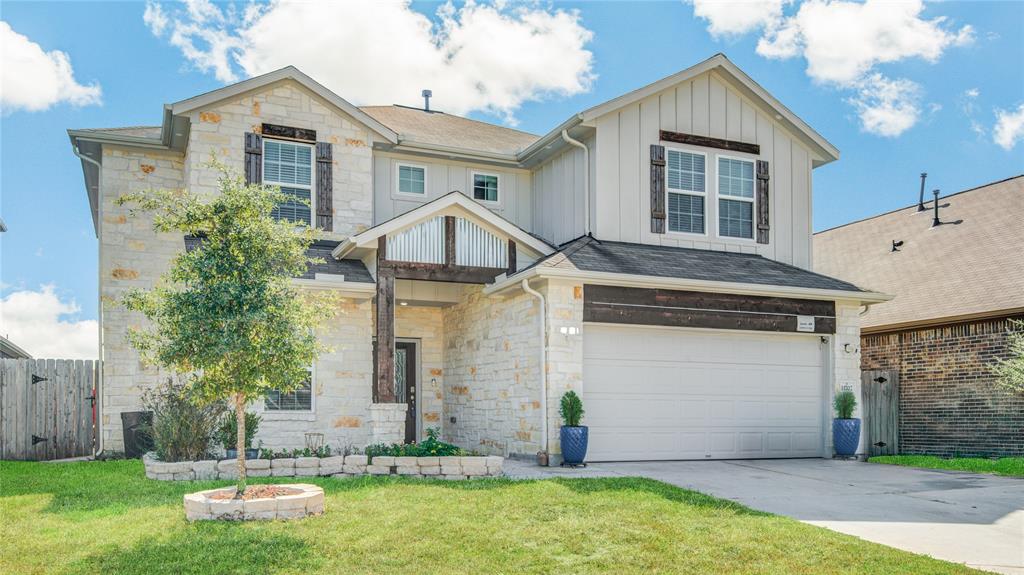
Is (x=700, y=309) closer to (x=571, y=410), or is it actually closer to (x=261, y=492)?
(x=571, y=410)

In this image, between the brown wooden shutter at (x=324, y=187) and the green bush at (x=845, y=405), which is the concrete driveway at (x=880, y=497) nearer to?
the green bush at (x=845, y=405)

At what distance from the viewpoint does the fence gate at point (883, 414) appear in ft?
52.9

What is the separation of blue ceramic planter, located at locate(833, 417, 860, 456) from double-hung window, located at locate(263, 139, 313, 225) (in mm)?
9424

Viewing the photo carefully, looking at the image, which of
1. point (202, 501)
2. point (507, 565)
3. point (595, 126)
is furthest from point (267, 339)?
point (595, 126)

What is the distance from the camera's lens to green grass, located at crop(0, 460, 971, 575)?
6.74 meters

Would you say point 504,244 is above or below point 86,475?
above

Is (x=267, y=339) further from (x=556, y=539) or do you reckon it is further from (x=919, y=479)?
(x=919, y=479)

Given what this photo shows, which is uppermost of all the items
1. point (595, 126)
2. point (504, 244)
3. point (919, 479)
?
point (595, 126)

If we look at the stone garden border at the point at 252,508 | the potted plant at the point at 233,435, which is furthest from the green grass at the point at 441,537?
the potted plant at the point at 233,435

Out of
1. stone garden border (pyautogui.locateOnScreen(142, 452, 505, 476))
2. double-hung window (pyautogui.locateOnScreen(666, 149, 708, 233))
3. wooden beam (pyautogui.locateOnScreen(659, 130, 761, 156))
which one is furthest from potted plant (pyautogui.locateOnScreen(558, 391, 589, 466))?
wooden beam (pyautogui.locateOnScreen(659, 130, 761, 156))

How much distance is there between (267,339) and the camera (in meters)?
8.55

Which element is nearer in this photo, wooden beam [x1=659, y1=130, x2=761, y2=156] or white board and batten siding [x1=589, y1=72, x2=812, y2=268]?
white board and batten siding [x1=589, y1=72, x2=812, y2=268]

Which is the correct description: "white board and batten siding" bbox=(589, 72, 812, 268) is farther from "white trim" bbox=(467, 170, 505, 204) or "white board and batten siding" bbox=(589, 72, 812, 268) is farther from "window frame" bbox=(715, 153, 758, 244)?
"white trim" bbox=(467, 170, 505, 204)

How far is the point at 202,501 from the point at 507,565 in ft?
10.4
